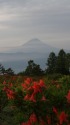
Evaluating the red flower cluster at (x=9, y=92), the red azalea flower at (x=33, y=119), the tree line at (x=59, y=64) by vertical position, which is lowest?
the red azalea flower at (x=33, y=119)

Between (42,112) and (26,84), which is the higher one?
(26,84)

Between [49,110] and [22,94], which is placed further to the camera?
[22,94]

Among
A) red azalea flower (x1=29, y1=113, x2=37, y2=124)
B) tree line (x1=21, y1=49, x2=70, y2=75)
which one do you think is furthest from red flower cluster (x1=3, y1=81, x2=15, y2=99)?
tree line (x1=21, y1=49, x2=70, y2=75)

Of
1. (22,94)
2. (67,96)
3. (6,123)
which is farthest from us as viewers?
(6,123)

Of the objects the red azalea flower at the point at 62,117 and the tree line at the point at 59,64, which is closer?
the red azalea flower at the point at 62,117

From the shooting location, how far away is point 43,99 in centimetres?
682

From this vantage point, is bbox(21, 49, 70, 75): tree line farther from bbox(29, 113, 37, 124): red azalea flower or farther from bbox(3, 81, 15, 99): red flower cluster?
bbox(29, 113, 37, 124): red azalea flower

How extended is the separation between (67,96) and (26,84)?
47.9 inches

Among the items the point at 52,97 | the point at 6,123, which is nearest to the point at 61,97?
the point at 52,97

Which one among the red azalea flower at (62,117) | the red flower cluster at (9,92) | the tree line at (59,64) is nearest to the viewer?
the red azalea flower at (62,117)

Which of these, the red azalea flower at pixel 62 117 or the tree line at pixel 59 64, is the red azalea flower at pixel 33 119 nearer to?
the red azalea flower at pixel 62 117

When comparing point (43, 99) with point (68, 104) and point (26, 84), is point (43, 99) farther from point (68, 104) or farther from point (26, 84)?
point (26, 84)

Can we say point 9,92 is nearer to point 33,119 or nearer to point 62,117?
point 33,119

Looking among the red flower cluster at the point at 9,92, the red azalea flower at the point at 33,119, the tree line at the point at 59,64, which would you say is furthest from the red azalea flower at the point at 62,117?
the tree line at the point at 59,64
